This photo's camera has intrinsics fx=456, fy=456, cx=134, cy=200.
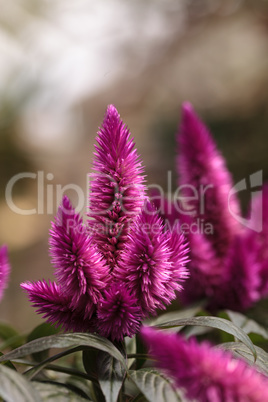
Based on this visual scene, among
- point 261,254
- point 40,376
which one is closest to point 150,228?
point 40,376

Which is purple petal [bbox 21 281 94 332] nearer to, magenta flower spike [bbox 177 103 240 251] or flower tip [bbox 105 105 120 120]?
flower tip [bbox 105 105 120 120]

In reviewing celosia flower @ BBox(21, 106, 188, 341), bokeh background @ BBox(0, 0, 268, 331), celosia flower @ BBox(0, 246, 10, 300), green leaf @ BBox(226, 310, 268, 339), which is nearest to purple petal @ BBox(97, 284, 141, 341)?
celosia flower @ BBox(21, 106, 188, 341)

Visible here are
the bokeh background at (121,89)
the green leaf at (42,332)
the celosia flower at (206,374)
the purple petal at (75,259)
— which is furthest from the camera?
the bokeh background at (121,89)

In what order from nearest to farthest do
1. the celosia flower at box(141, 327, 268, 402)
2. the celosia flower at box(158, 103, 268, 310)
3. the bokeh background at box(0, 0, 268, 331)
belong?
the celosia flower at box(141, 327, 268, 402), the celosia flower at box(158, 103, 268, 310), the bokeh background at box(0, 0, 268, 331)

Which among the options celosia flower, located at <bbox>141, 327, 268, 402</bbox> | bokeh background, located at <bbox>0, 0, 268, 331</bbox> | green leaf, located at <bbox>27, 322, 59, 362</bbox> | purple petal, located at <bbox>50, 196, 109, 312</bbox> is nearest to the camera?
celosia flower, located at <bbox>141, 327, 268, 402</bbox>

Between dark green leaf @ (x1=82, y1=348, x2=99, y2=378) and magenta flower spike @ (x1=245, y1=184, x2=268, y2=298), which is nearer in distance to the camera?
dark green leaf @ (x1=82, y1=348, x2=99, y2=378)

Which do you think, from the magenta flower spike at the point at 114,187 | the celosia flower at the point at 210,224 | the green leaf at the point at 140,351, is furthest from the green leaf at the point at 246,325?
the magenta flower spike at the point at 114,187

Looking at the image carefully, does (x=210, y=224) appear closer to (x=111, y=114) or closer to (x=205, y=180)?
(x=205, y=180)

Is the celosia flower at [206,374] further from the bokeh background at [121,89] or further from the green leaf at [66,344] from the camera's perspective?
the bokeh background at [121,89]
